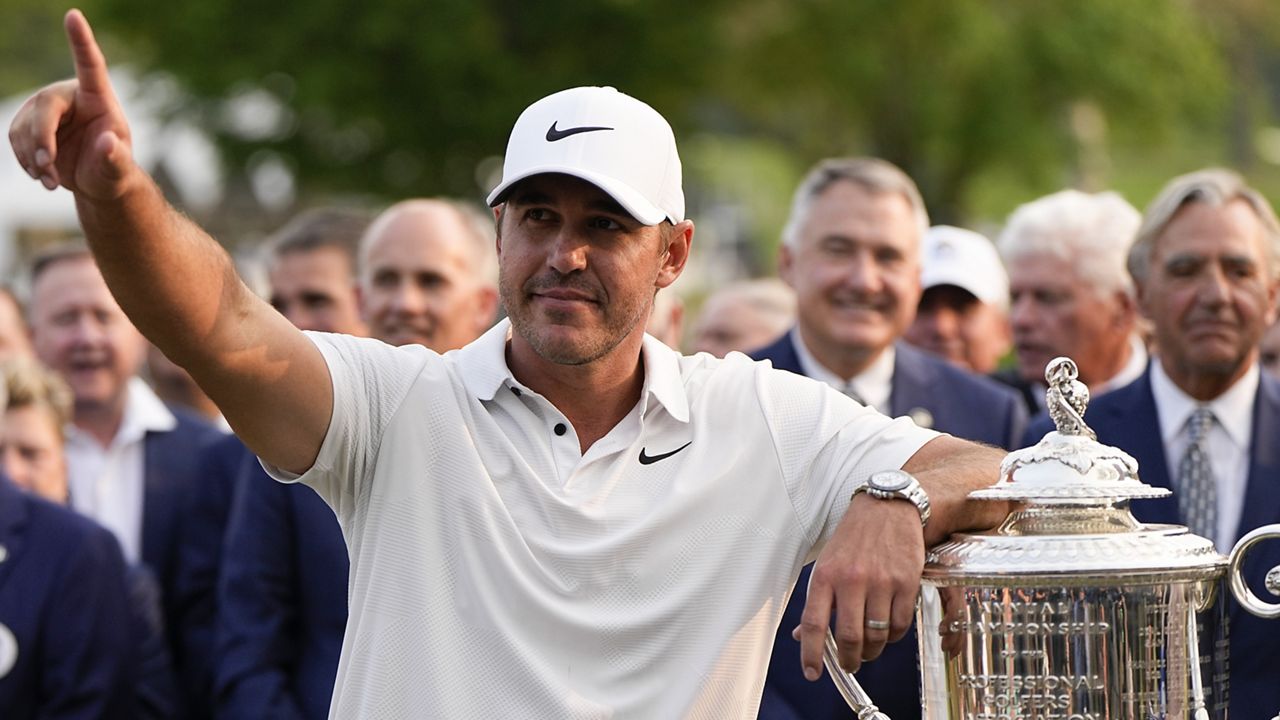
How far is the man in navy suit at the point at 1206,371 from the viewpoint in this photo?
5105 millimetres

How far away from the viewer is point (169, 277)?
3.14m

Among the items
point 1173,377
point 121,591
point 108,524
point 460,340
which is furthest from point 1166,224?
point 108,524

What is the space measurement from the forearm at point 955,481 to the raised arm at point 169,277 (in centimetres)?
106

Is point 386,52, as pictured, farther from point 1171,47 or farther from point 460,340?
point 460,340

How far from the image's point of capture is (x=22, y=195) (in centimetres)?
2842

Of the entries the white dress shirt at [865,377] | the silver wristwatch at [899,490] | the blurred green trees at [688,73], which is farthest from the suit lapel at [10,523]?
the blurred green trees at [688,73]

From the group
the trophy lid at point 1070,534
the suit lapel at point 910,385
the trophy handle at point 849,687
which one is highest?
the suit lapel at point 910,385

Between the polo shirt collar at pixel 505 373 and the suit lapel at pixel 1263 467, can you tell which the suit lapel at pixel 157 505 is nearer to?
the polo shirt collar at pixel 505 373

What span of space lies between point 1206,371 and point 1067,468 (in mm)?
2121

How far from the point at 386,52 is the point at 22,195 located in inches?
228

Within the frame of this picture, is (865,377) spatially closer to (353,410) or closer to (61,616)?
(61,616)

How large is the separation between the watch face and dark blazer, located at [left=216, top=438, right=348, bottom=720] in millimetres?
2294

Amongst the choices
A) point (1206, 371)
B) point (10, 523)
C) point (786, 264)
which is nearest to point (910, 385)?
point (786, 264)

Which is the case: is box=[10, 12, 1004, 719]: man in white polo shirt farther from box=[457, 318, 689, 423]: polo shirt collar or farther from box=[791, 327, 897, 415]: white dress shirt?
box=[791, 327, 897, 415]: white dress shirt
